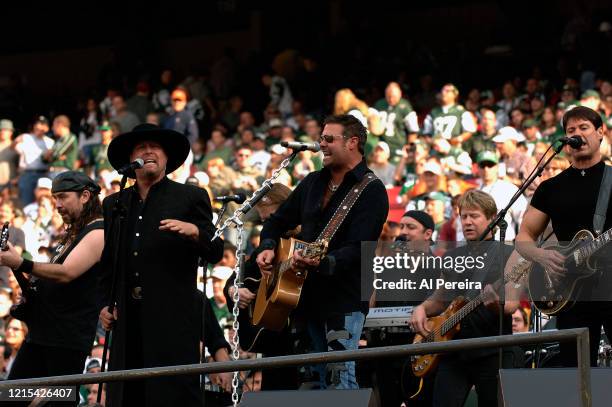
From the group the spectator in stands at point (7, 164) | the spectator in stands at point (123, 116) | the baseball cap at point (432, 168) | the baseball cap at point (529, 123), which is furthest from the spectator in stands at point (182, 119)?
the baseball cap at point (432, 168)

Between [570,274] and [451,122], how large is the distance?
1045 centimetres

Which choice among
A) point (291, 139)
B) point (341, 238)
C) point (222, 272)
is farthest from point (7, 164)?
point (341, 238)

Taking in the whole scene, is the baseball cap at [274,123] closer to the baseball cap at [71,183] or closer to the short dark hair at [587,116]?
the baseball cap at [71,183]

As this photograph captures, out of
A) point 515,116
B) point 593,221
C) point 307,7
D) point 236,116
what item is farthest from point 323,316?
point 307,7

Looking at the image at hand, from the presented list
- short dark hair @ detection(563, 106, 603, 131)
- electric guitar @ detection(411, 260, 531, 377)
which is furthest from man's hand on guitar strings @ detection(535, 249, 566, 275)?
short dark hair @ detection(563, 106, 603, 131)

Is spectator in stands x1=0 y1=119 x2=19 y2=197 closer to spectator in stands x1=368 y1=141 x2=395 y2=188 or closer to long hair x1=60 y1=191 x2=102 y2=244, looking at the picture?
spectator in stands x1=368 y1=141 x2=395 y2=188

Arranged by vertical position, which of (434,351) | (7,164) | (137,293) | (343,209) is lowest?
(434,351)

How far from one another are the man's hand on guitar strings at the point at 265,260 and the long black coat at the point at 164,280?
31cm

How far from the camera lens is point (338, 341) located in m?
8.30

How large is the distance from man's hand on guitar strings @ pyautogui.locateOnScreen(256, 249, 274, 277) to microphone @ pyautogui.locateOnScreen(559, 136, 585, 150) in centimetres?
190

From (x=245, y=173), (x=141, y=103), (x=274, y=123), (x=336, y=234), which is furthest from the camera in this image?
(x=141, y=103)

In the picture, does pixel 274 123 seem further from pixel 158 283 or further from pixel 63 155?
pixel 158 283

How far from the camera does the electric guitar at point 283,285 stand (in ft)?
27.3

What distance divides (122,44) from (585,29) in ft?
33.2
